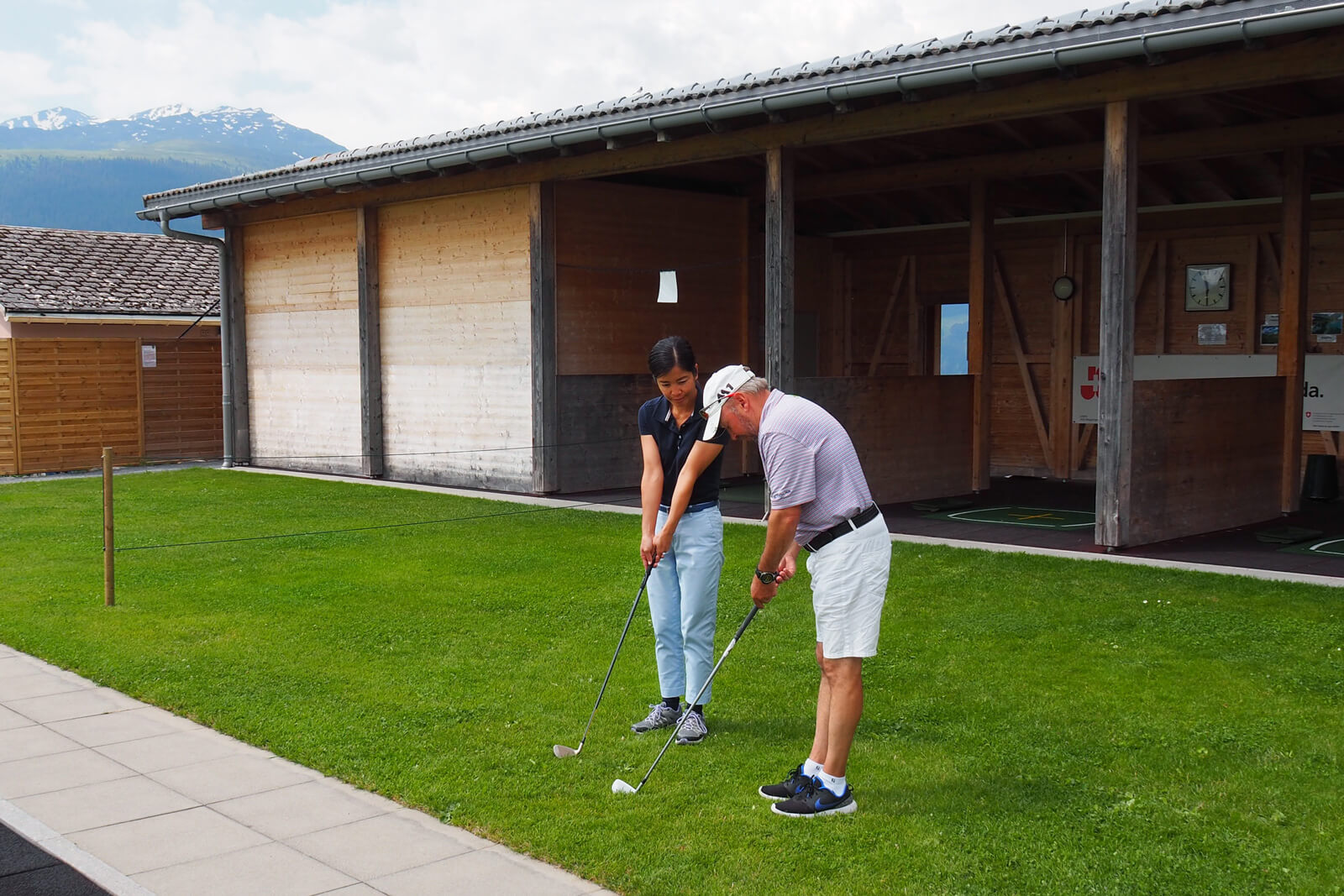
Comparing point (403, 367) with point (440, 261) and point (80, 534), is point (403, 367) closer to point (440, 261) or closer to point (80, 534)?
point (440, 261)

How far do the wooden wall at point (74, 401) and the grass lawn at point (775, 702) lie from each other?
30.3 feet

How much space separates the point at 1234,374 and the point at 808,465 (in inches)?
464

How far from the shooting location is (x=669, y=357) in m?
5.39

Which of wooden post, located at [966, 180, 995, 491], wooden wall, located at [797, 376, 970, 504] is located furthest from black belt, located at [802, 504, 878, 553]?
wooden post, located at [966, 180, 995, 491]

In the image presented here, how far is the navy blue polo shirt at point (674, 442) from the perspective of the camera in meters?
5.59

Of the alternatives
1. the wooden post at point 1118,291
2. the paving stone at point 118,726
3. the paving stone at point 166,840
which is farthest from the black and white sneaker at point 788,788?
the wooden post at point 1118,291

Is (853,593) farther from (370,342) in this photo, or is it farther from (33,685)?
(370,342)

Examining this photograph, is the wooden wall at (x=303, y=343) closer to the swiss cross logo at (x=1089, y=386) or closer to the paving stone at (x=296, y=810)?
the swiss cross logo at (x=1089, y=386)

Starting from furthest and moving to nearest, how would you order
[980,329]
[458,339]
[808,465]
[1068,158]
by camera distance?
[458,339] < [980,329] < [1068,158] < [808,465]

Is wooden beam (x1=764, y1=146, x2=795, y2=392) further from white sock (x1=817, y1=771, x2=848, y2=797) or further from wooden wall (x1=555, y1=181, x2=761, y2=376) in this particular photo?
white sock (x1=817, y1=771, x2=848, y2=797)

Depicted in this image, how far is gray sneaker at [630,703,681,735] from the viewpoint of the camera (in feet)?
18.7

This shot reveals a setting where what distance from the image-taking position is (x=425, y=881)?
419cm

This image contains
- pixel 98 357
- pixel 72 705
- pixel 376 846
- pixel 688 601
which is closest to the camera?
pixel 376 846

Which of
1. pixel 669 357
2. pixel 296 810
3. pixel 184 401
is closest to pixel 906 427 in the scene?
pixel 669 357
